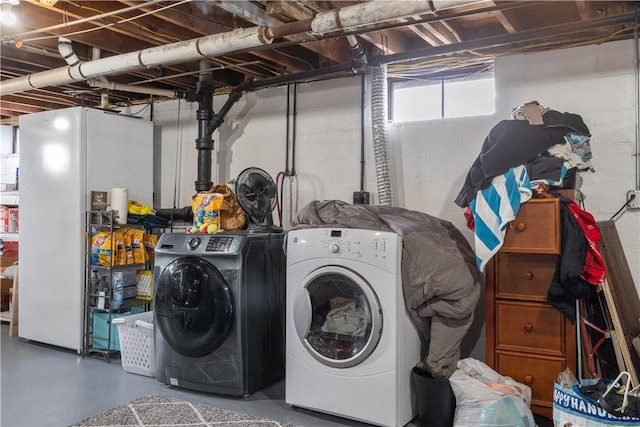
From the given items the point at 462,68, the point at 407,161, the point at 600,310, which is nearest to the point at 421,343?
the point at 600,310

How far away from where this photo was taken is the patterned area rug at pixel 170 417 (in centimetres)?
275

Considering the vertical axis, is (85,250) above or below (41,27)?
below

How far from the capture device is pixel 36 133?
4328mm

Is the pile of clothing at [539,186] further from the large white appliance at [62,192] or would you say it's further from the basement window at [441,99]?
the large white appliance at [62,192]

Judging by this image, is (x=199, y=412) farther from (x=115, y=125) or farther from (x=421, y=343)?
(x=115, y=125)

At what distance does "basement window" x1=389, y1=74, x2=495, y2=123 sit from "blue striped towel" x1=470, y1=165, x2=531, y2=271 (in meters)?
0.93

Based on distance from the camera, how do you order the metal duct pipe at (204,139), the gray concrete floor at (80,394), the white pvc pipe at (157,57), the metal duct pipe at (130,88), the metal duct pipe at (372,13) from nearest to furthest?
1. the metal duct pipe at (372,13)
2. the gray concrete floor at (80,394)
3. the white pvc pipe at (157,57)
4. the metal duct pipe at (130,88)
5. the metal duct pipe at (204,139)

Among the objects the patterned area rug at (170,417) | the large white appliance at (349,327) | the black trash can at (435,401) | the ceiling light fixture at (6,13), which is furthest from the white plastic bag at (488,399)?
the ceiling light fixture at (6,13)

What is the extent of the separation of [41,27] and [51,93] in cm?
214

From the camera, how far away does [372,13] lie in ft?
8.25

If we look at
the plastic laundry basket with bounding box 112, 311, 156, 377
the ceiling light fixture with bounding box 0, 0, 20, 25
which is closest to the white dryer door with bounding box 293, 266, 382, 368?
the plastic laundry basket with bounding box 112, 311, 156, 377

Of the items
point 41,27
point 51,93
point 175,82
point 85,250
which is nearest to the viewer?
point 41,27

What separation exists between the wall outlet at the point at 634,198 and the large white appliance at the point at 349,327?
1.44 meters

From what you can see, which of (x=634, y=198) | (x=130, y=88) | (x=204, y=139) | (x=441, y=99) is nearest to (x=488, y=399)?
(x=634, y=198)
